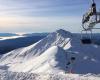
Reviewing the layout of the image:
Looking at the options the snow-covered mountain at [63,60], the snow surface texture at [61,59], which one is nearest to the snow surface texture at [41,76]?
the snow surface texture at [61,59]

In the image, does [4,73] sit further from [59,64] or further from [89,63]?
[89,63]

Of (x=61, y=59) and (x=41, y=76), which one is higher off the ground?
(x=41, y=76)

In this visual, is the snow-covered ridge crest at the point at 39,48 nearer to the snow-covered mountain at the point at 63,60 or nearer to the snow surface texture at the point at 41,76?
the snow-covered mountain at the point at 63,60

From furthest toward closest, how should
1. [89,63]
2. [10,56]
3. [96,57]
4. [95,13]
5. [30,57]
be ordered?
1. [10,56]
2. [30,57]
3. [96,57]
4. [89,63]
5. [95,13]

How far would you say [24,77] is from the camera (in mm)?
31500

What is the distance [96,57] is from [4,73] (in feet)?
120

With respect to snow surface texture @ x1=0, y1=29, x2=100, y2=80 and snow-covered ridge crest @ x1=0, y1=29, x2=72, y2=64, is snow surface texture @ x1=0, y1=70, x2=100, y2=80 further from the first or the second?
snow-covered ridge crest @ x1=0, y1=29, x2=72, y2=64

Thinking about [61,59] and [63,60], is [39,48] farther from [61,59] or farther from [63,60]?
[63,60]

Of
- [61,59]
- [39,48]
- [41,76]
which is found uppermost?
[41,76]

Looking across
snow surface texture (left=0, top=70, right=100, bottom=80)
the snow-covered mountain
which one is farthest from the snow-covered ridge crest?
snow surface texture (left=0, top=70, right=100, bottom=80)

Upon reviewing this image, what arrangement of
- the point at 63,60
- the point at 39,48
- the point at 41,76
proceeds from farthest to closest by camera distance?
the point at 39,48 < the point at 63,60 < the point at 41,76

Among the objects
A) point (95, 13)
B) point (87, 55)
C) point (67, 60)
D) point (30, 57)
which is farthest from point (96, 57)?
point (95, 13)

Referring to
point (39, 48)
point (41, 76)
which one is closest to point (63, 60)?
point (39, 48)

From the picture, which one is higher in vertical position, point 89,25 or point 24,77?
point 89,25
